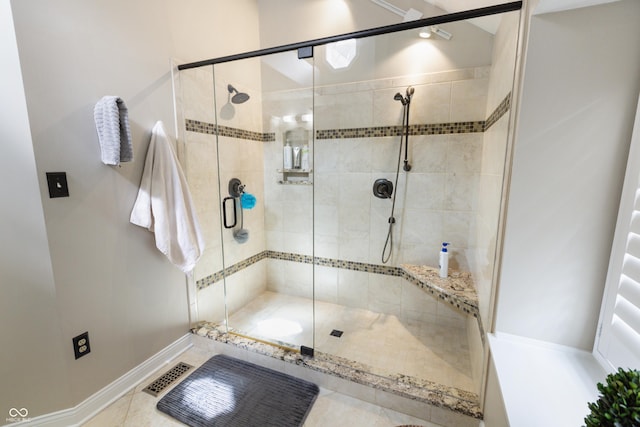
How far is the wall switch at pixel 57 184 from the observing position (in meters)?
1.40

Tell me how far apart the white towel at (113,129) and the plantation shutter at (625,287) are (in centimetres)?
228

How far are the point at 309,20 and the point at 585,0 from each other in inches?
88.2

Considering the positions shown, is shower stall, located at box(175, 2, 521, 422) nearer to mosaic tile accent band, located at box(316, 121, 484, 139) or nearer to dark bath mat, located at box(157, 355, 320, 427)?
mosaic tile accent band, located at box(316, 121, 484, 139)

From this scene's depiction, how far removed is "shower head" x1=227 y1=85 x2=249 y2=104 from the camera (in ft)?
8.02

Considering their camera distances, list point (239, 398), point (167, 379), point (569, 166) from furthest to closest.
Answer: point (167, 379)
point (239, 398)
point (569, 166)

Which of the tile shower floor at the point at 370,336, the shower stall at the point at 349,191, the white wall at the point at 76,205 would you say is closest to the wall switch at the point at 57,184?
the white wall at the point at 76,205

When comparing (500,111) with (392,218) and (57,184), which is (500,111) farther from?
(57,184)

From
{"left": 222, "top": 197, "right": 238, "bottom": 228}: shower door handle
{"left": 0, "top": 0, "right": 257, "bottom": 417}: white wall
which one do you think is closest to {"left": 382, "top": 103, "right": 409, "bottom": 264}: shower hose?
{"left": 222, "top": 197, "right": 238, "bottom": 228}: shower door handle

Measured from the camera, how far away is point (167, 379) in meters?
1.92

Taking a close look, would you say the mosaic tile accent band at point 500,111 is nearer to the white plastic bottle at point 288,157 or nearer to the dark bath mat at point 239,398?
the white plastic bottle at point 288,157

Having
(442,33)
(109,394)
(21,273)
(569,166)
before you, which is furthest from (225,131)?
(569,166)

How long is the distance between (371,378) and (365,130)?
77.1 inches

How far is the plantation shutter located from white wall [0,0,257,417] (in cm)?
245

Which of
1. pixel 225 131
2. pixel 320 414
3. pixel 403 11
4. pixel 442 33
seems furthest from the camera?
pixel 225 131
